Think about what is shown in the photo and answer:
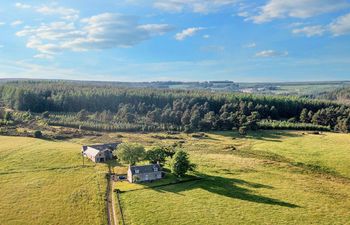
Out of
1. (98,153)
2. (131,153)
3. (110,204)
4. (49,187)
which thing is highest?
(131,153)

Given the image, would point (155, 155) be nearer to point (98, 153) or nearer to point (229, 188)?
point (98, 153)

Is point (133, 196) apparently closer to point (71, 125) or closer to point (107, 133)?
point (107, 133)

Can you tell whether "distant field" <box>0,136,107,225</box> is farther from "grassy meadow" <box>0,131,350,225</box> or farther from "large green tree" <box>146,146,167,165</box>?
"large green tree" <box>146,146,167,165</box>

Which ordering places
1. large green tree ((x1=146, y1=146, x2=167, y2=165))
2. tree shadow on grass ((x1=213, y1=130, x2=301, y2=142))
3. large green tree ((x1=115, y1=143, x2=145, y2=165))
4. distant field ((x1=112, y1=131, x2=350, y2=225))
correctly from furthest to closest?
tree shadow on grass ((x1=213, y1=130, x2=301, y2=142)) < large green tree ((x1=146, y1=146, x2=167, y2=165)) < large green tree ((x1=115, y1=143, x2=145, y2=165)) < distant field ((x1=112, y1=131, x2=350, y2=225))

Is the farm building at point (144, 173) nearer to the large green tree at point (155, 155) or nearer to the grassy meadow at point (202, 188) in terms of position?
the grassy meadow at point (202, 188)

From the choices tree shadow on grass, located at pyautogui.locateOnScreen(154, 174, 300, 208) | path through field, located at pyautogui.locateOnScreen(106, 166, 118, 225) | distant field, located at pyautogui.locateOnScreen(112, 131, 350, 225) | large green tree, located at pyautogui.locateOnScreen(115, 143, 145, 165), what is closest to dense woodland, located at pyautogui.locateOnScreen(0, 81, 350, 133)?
distant field, located at pyautogui.locateOnScreen(112, 131, 350, 225)

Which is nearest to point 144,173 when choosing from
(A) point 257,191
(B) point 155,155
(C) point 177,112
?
(B) point 155,155
